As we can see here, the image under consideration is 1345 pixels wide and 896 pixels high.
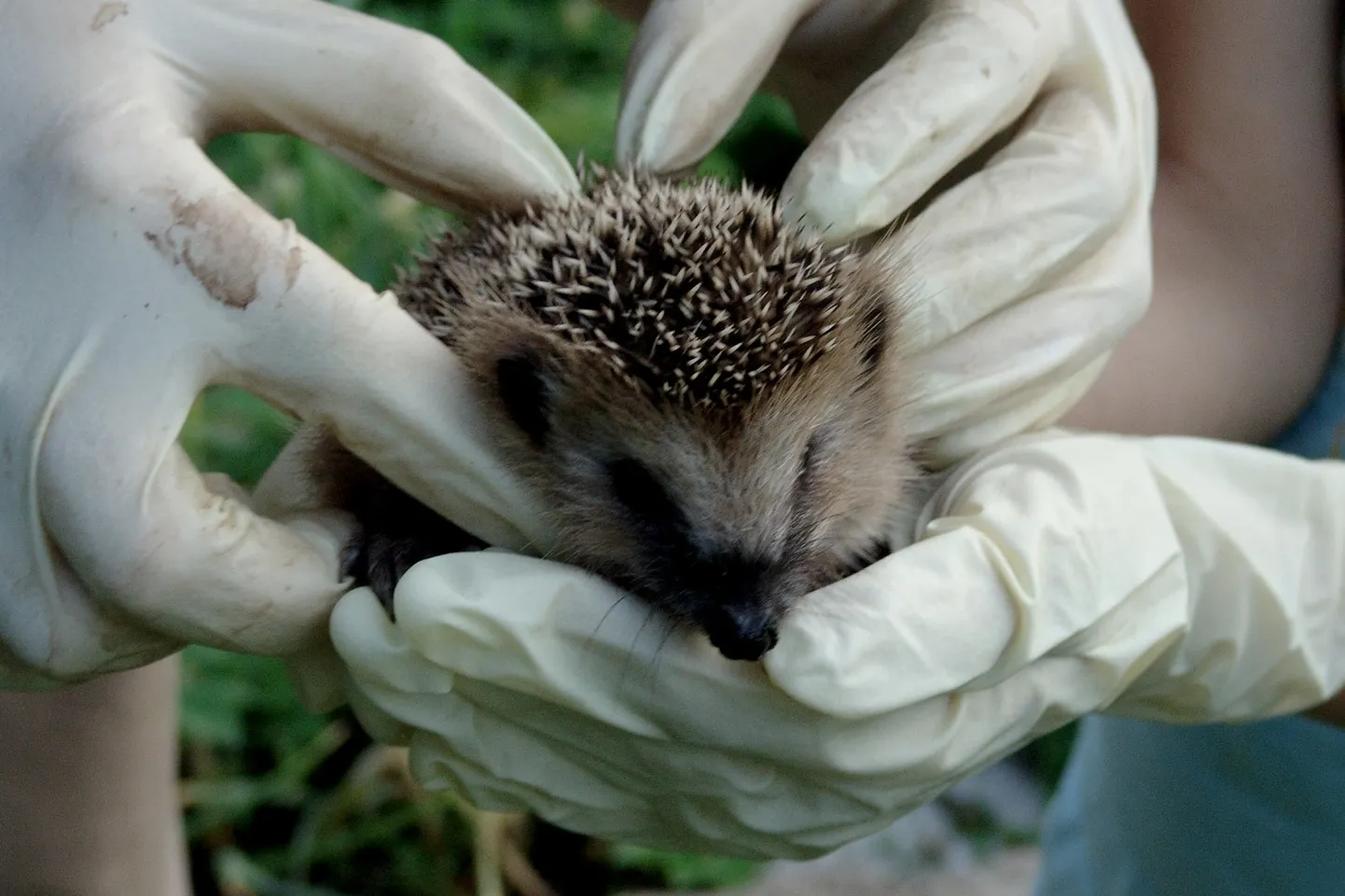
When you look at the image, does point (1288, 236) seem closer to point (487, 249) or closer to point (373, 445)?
point (487, 249)

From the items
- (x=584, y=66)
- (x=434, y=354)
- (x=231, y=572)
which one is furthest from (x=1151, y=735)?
(x=584, y=66)

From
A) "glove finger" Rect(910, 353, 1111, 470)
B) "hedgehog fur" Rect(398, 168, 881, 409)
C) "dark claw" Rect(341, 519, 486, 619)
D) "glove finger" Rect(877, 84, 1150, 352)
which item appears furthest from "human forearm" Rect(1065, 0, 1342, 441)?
"dark claw" Rect(341, 519, 486, 619)

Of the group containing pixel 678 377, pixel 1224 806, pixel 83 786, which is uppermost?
pixel 678 377

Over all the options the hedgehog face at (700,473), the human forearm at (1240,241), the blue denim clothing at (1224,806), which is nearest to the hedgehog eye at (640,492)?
the hedgehog face at (700,473)

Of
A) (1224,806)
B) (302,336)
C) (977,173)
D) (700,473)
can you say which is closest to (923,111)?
(977,173)

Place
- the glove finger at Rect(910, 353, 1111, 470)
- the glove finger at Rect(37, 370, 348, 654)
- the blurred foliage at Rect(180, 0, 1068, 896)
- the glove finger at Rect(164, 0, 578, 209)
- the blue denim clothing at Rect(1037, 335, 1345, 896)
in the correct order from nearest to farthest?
the glove finger at Rect(37, 370, 348, 654)
the glove finger at Rect(164, 0, 578, 209)
the glove finger at Rect(910, 353, 1111, 470)
the blue denim clothing at Rect(1037, 335, 1345, 896)
the blurred foliage at Rect(180, 0, 1068, 896)

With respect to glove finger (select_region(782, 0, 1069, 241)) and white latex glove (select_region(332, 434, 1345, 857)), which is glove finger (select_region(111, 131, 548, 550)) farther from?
glove finger (select_region(782, 0, 1069, 241))

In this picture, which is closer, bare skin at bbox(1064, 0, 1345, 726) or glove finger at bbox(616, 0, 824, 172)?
glove finger at bbox(616, 0, 824, 172)

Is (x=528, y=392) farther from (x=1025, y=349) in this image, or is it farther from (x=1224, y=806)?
(x=1224, y=806)
